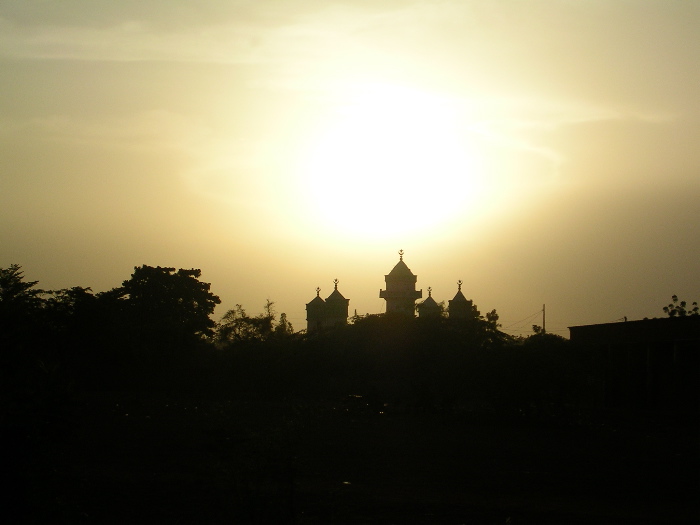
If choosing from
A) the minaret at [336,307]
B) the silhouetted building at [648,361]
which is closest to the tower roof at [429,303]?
the minaret at [336,307]

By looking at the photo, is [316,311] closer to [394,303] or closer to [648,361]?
[394,303]

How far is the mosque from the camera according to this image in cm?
6738

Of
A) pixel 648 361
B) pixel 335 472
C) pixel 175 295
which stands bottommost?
pixel 335 472

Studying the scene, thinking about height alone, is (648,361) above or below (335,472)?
above

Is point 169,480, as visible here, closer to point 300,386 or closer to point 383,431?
point 383,431

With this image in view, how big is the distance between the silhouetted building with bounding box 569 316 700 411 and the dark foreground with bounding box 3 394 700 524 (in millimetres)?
6478

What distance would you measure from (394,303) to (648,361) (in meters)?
34.6

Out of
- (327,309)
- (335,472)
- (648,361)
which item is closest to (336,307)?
(327,309)

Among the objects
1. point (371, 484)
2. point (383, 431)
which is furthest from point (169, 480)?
point (383, 431)

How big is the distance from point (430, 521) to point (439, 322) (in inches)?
1236

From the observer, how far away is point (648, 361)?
112ft

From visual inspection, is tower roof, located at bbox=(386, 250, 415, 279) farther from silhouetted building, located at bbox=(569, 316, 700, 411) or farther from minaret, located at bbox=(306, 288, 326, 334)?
silhouetted building, located at bbox=(569, 316, 700, 411)

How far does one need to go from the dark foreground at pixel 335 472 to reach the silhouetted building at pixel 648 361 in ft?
21.3

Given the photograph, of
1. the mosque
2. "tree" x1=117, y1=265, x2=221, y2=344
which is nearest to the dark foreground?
"tree" x1=117, y1=265, x2=221, y2=344
